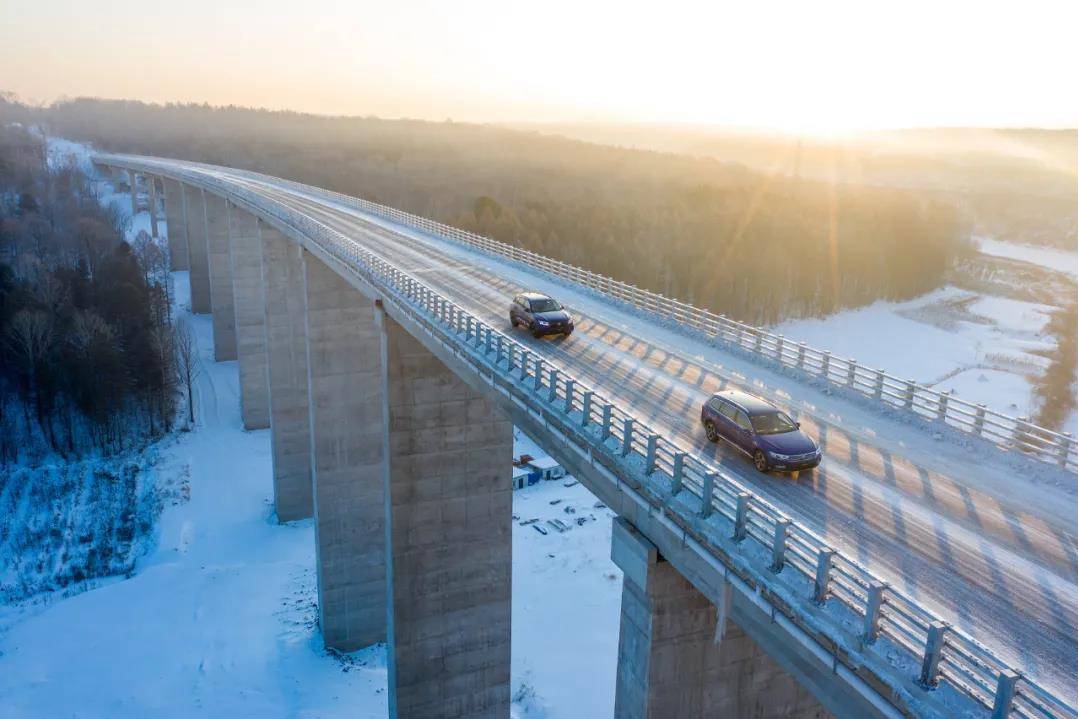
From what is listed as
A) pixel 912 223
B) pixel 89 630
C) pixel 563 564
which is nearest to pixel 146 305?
pixel 89 630

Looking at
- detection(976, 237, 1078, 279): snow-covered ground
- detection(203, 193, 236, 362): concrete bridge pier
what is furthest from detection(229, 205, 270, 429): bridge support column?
detection(976, 237, 1078, 279): snow-covered ground

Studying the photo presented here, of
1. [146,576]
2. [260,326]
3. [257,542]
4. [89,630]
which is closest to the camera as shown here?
[89,630]

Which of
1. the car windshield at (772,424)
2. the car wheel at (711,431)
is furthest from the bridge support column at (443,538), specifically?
the car windshield at (772,424)

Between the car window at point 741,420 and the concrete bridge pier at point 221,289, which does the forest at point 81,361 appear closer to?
the concrete bridge pier at point 221,289

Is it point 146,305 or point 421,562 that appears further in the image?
point 146,305

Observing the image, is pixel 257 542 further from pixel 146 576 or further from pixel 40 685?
pixel 40 685

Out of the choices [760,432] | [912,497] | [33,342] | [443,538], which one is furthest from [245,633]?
[33,342]

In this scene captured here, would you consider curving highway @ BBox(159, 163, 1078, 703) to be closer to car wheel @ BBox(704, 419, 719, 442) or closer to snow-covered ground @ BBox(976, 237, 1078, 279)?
car wheel @ BBox(704, 419, 719, 442)
